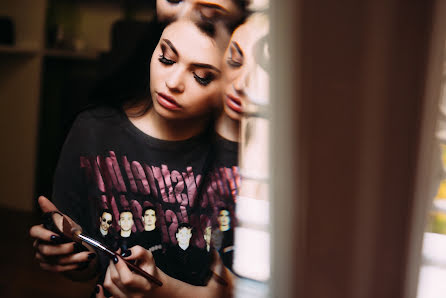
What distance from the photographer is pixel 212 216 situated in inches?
30.2

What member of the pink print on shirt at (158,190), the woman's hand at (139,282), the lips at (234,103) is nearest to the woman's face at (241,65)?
the lips at (234,103)

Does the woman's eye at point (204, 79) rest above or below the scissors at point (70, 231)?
above

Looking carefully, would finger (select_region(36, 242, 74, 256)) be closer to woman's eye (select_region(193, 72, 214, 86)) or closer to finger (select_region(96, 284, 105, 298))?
finger (select_region(96, 284, 105, 298))

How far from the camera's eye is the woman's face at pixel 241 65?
742 millimetres

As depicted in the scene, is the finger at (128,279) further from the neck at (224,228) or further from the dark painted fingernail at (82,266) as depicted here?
the neck at (224,228)

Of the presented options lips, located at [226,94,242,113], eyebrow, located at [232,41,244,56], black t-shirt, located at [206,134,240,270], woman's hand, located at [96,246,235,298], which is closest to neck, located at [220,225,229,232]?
black t-shirt, located at [206,134,240,270]

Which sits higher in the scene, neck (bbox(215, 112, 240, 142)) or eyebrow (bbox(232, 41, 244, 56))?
eyebrow (bbox(232, 41, 244, 56))

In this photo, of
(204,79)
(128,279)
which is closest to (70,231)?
(128,279)

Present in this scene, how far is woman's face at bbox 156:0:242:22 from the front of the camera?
2.36 ft

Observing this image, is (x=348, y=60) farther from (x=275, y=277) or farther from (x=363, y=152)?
(x=275, y=277)

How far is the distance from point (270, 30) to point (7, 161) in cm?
58

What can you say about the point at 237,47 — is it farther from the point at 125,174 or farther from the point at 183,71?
the point at 125,174

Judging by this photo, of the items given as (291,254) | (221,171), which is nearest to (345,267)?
(291,254)

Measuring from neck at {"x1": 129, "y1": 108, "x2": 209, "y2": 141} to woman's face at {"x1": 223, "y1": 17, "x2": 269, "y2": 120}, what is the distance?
63 mm
